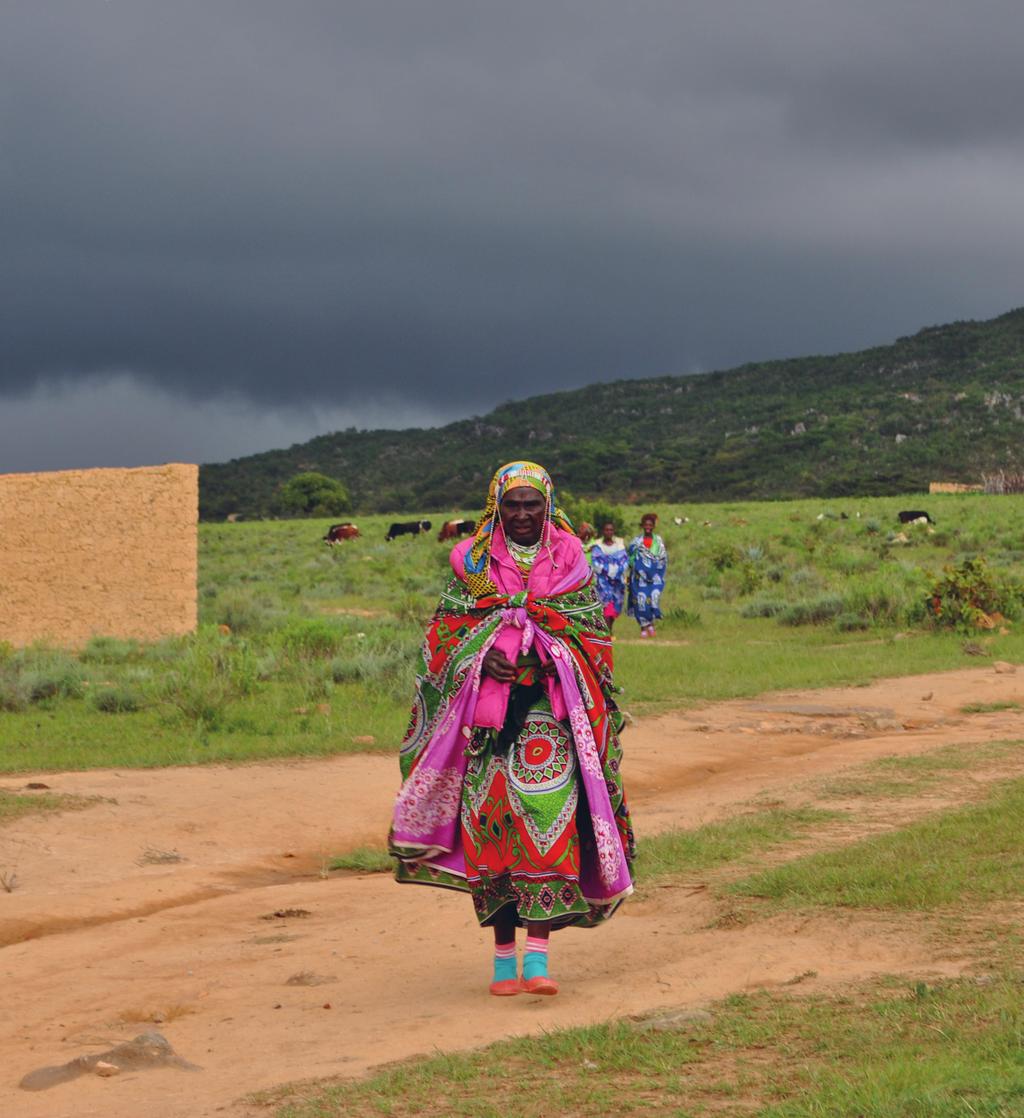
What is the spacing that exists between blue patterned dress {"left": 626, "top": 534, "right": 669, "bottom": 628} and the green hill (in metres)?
45.4

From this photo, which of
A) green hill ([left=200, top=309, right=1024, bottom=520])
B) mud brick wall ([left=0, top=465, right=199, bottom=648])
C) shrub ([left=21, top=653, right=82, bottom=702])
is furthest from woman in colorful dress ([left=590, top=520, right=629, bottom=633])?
green hill ([left=200, top=309, right=1024, bottom=520])

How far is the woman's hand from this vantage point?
20.1 ft

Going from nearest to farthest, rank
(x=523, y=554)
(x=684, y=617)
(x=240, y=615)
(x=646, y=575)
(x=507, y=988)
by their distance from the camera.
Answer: (x=507, y=988) < (x=523, y=554) < (x=646, y=575) < (x=240, y=615) < (x=684, y=617)

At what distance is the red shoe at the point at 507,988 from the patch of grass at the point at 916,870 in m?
1.59

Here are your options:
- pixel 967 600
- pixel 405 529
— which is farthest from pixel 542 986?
pixel 405 529

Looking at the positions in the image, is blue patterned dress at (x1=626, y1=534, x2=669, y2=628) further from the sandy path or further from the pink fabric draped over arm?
Result: the pink fabric draped over arm

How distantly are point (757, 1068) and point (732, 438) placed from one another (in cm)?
8076

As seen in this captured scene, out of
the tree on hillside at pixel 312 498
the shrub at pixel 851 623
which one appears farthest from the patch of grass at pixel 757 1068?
the tree on hillside at pixel 312 498

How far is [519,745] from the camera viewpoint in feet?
20.3

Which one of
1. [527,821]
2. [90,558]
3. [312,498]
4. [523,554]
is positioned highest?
[312,498]

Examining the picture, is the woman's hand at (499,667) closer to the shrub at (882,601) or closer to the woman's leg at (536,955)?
the woman's leg at (536,955)

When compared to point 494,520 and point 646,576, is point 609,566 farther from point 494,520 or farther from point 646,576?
point 494,520

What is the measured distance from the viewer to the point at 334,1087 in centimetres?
495

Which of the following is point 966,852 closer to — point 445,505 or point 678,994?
point 678,994
